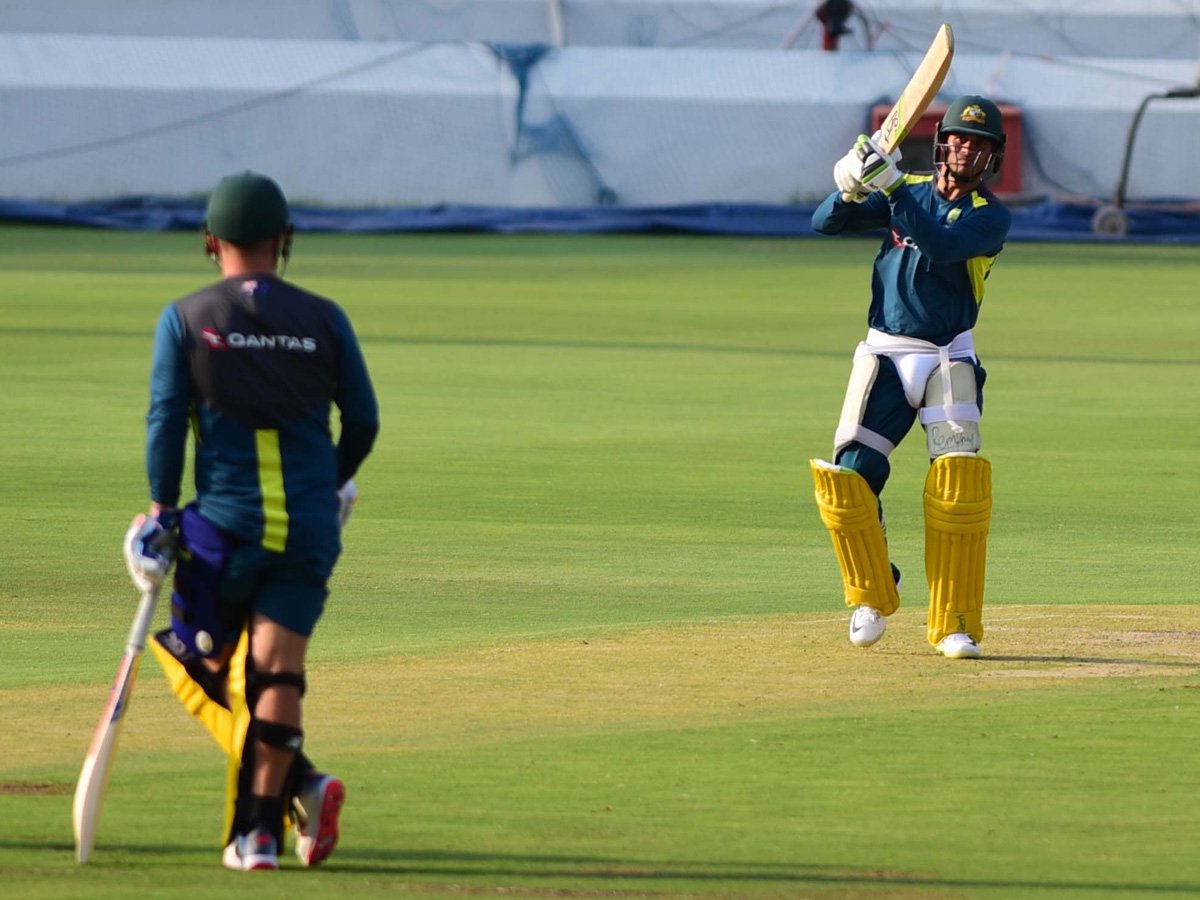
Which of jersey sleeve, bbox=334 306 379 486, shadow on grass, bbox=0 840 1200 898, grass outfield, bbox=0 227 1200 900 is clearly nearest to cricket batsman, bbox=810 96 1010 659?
grass outfield, bbox=0 227 1200 900

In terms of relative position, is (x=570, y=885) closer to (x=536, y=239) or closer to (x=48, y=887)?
(x=48, y=887)

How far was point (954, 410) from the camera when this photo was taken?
7711 mm

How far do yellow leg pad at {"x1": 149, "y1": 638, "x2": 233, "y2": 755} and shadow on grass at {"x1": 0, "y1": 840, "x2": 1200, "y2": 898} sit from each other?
278mm

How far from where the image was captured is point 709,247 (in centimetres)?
3209

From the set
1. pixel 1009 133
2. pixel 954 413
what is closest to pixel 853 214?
pixel 954 413

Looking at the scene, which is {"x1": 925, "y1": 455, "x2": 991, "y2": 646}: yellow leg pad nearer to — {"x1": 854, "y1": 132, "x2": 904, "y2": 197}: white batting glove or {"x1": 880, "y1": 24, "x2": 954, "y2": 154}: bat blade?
{"x1": 854, "y1": 132, "x2": 904, "y2": 197}: white batting glove

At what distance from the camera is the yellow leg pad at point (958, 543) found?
25.1ft

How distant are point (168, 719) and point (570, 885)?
7.01 ft

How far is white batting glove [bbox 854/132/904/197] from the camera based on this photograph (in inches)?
291

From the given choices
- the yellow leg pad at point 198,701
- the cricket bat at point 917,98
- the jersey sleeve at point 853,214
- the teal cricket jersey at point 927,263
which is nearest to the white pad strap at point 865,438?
the teal cricket jersey at point 927,263

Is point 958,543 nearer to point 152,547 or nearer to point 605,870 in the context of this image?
point 605,870

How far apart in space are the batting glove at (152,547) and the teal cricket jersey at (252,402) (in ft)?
0.16

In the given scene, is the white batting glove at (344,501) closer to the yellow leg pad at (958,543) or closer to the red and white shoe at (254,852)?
the red and white shoe at (254,852)

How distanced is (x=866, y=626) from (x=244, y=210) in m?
3.48
